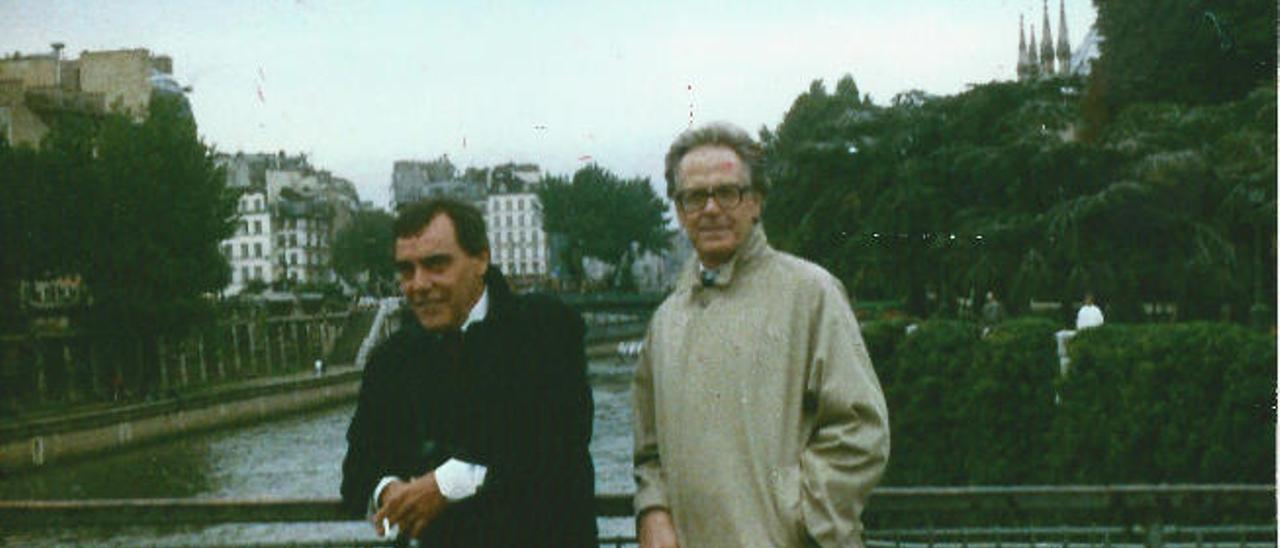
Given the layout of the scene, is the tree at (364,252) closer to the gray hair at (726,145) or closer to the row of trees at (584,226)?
the row of trees at (584,226)

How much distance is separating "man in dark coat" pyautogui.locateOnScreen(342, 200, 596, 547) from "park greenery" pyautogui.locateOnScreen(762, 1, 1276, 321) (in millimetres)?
14920

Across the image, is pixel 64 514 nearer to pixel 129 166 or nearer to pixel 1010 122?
pixel 1010 122

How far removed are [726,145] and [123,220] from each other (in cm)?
3609

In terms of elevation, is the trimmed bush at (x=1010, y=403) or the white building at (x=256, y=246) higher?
the white building at (x=256, y=246)

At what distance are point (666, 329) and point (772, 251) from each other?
26 centimetres

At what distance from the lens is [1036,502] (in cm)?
383

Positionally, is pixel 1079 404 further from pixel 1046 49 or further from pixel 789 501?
pixel 1046 49

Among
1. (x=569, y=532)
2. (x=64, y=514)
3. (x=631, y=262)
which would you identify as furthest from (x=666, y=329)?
(x=631, y=262)

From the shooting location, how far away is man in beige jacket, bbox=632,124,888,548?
2688mm

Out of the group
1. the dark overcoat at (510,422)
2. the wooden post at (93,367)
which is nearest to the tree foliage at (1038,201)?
the wooden post at (93,367)

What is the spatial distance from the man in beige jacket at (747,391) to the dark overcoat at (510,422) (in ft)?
0.59

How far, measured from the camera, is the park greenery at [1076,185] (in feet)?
77.4

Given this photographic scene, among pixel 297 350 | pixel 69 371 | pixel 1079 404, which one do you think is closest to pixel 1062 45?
pixel 297 350

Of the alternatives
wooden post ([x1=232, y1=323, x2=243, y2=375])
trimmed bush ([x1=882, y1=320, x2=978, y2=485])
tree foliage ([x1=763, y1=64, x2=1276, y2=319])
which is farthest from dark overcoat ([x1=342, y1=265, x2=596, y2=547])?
wooden post ([x1=232, y1=323, x2=243, y2=375])
